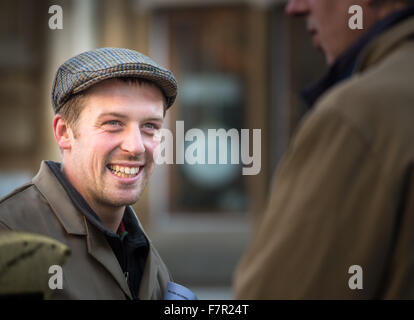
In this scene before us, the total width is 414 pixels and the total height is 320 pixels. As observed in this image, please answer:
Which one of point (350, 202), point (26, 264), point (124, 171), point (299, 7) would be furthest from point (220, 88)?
point (350, 202)

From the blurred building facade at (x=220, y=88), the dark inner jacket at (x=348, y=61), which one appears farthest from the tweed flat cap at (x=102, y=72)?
the blurred building facade at (x=220, y=88)

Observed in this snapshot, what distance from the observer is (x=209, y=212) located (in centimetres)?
774

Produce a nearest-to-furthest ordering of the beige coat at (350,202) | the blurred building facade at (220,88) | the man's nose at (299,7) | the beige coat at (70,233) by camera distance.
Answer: the beige coat at (350,202), the beige coat at (70,233), the man's nose at (299,7), the blurred building facade at (220,88)

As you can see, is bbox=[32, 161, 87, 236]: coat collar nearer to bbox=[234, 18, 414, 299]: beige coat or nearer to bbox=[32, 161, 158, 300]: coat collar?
bbox=[32, 161, 158, 300]: coat collar

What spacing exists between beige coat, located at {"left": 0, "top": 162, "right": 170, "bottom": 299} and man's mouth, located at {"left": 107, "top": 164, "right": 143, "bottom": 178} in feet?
0.38

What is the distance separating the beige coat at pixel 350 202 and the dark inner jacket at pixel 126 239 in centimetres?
42

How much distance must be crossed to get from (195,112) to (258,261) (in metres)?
6.84

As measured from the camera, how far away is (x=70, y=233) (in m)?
1.33

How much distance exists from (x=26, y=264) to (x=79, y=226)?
0.15 meters

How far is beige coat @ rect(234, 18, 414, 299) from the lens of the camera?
3.33 feet

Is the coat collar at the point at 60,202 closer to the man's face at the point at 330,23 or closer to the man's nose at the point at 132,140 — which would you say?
the man's nose at the point at 132,140

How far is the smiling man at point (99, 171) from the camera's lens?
52.5 inches
